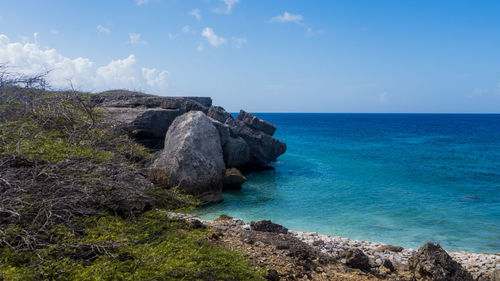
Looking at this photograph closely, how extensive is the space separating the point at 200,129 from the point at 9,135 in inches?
401

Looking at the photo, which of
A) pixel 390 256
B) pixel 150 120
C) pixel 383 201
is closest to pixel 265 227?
pixel 390 256

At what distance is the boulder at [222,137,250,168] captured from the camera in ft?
64.5

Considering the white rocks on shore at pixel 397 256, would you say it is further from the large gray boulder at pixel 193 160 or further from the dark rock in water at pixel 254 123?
the dark rock in water at pixel 254 123

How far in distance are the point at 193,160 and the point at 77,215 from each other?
30.0ft

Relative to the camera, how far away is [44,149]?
4.45 m

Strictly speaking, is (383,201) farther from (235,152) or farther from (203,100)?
(203,100)

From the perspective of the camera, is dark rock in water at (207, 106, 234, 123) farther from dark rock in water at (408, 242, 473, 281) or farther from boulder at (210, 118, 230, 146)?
dark rock in water at (408, 242, 473, 281)

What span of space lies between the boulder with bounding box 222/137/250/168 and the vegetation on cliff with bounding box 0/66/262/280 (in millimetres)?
13544

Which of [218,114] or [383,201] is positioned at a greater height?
[218,114]

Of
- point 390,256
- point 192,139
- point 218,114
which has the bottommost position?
point 390,256

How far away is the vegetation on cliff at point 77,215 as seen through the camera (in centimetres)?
353

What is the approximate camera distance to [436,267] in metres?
6.27

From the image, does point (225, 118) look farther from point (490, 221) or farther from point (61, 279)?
point (61, 279)

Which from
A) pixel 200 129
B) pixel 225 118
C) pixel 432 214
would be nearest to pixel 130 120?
pixel 200 129
